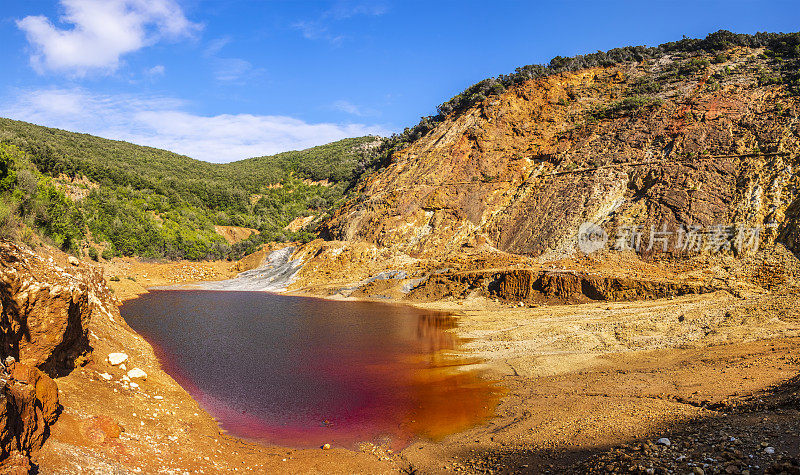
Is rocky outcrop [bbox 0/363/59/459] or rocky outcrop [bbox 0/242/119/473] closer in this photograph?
rocky outcrop [bbox 0/363/59/459]

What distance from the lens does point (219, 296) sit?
32.2 m

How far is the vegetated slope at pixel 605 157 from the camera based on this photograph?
93.2 ft

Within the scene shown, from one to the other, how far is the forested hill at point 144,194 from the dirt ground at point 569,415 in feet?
51.8

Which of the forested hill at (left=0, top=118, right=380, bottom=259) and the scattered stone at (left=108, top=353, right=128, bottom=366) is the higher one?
the forested hill at (left=0, top=118, right=380, bottom=259)

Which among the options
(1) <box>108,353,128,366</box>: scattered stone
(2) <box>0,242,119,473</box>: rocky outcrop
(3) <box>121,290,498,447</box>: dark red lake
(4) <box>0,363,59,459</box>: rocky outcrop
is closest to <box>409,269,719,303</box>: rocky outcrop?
(3) <box>121,290,498,447</box>: dark red lake

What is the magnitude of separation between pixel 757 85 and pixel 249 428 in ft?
134

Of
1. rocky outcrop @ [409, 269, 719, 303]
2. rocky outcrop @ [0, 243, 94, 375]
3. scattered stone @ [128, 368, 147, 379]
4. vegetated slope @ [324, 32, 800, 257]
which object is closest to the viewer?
rocky outcrop @ [0, 243, 94, 375]

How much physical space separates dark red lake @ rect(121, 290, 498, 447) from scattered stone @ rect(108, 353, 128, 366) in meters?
1.98

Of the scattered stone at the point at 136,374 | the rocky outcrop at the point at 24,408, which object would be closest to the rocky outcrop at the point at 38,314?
the rocky outcrop at the point at 24,408

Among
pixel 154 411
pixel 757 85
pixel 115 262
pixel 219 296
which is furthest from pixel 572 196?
pixel 115 262

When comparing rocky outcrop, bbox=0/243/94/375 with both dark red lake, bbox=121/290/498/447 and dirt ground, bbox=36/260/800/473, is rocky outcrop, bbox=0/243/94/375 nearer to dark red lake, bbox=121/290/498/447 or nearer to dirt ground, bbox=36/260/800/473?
dirt ground, bbox=36/260/800/473

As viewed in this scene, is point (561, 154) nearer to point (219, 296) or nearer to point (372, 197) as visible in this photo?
point (372, 197)

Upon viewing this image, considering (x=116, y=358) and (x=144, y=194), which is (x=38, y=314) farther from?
(x=144, y=194)

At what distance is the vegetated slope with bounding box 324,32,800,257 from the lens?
28.4 meters
